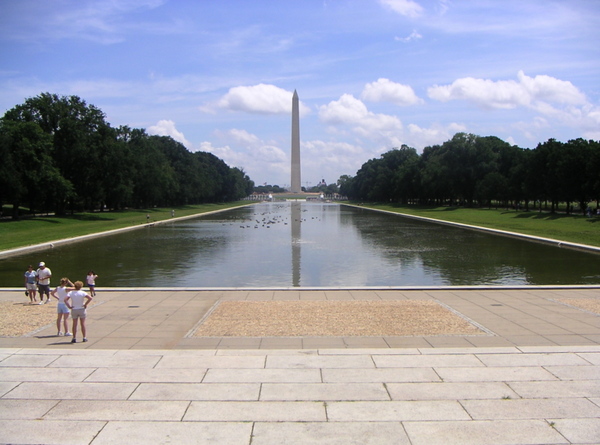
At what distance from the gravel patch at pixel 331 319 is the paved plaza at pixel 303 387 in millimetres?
418

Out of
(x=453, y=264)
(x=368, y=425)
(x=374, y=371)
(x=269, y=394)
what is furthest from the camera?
(x=453, y=264)

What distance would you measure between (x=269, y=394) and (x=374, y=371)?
5.78 feet

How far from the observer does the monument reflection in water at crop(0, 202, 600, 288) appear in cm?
1902

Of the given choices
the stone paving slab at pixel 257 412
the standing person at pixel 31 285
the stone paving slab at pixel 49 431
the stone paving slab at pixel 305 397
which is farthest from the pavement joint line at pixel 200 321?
the standing person at pixel 31 285

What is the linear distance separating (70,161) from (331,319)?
57.2 metres

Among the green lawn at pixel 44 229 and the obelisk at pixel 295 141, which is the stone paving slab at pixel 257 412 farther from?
the obelisk at pixel 295 141

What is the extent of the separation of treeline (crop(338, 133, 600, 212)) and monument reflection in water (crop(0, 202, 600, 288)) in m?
28.8

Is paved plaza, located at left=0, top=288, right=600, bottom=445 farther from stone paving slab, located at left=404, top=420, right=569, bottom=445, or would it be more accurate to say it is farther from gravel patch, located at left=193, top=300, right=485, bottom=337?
gravel patch, located at left=193, top=300, right=485, bottom=337

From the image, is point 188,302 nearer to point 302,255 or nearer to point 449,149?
point 302,255

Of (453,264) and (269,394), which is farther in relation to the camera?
(453,264)

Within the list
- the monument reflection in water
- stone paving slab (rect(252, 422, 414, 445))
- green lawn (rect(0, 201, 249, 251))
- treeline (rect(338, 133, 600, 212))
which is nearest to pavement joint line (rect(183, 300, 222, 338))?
the monument reflection in water

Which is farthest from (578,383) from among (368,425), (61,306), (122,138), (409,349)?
(122,138)

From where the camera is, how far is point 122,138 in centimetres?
8669

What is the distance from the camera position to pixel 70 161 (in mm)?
61375
